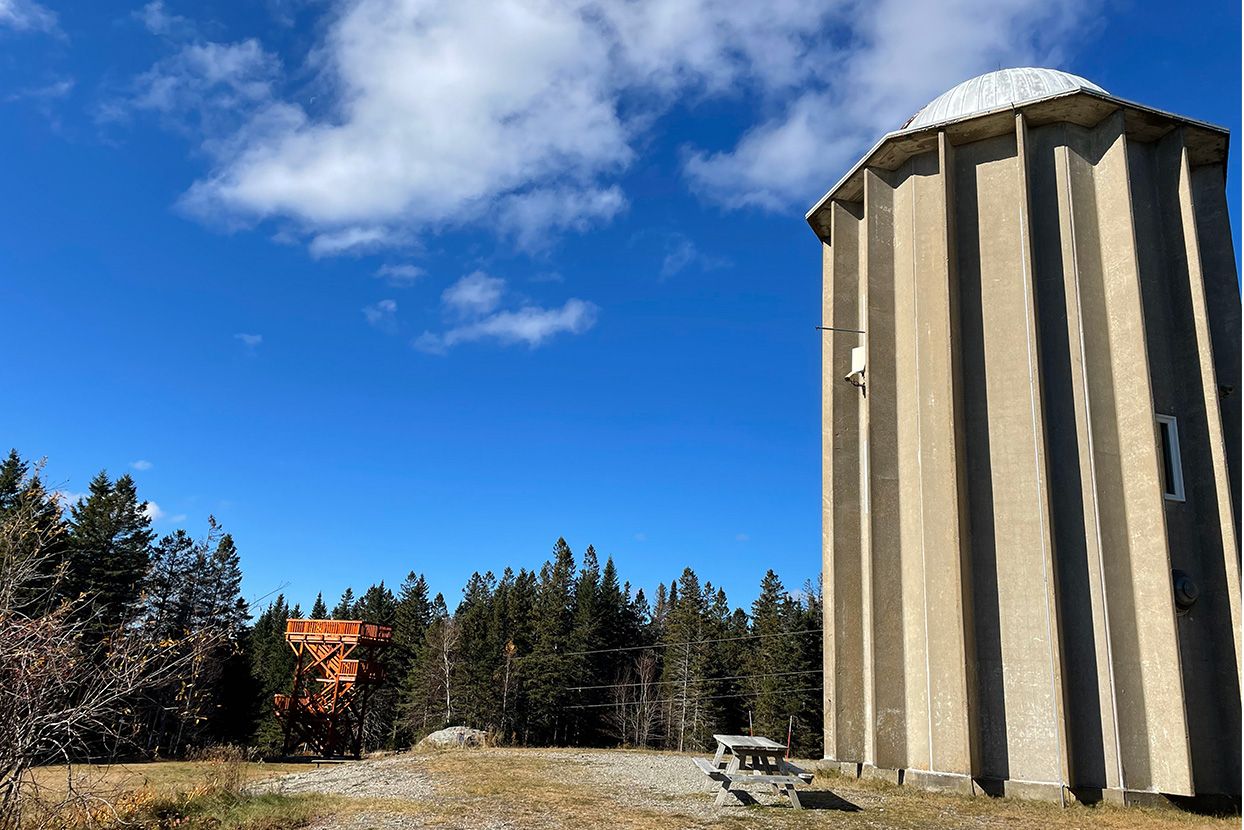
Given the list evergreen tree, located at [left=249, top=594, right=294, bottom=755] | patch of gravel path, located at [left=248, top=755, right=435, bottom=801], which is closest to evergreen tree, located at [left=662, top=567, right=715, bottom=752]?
evergreen tree, located at [left=249, top=594, right=294, bottom=755]

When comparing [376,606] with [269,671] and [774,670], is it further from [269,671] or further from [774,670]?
[774,670]

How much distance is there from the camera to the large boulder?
74.7 ft

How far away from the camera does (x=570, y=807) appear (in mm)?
10367

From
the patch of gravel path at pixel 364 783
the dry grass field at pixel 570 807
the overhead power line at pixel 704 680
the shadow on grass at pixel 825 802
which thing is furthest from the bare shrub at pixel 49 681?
the overhead power line at pixel 704 680

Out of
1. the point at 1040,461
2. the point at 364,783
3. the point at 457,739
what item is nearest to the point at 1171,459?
the point at 1040,461

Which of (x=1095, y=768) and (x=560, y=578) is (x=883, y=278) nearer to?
(x=1095, y=768)

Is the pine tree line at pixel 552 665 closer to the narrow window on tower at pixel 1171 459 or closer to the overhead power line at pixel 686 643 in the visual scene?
the overhead power line at pixel 686 643

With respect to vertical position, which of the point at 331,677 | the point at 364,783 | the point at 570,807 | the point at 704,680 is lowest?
the point at 364,783

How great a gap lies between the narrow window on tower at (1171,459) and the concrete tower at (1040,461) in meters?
0.03

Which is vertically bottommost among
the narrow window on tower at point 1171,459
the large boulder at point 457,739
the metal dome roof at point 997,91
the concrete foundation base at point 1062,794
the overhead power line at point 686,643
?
the large boulder at point 457,739

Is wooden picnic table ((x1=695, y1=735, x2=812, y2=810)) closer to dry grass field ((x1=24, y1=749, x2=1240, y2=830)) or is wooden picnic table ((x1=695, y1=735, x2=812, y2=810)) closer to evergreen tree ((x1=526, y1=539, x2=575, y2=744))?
dry grass field ((x1=24, y1=749, x2=1240, y2=830))

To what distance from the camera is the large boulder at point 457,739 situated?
22.8 metres

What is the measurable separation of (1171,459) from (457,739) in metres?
19.0

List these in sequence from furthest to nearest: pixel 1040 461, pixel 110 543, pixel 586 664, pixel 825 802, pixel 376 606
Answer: pixel 376 606 → pixel 586 664 → pixel 110 543 → pixel 1040 461 → pixel 825 802
